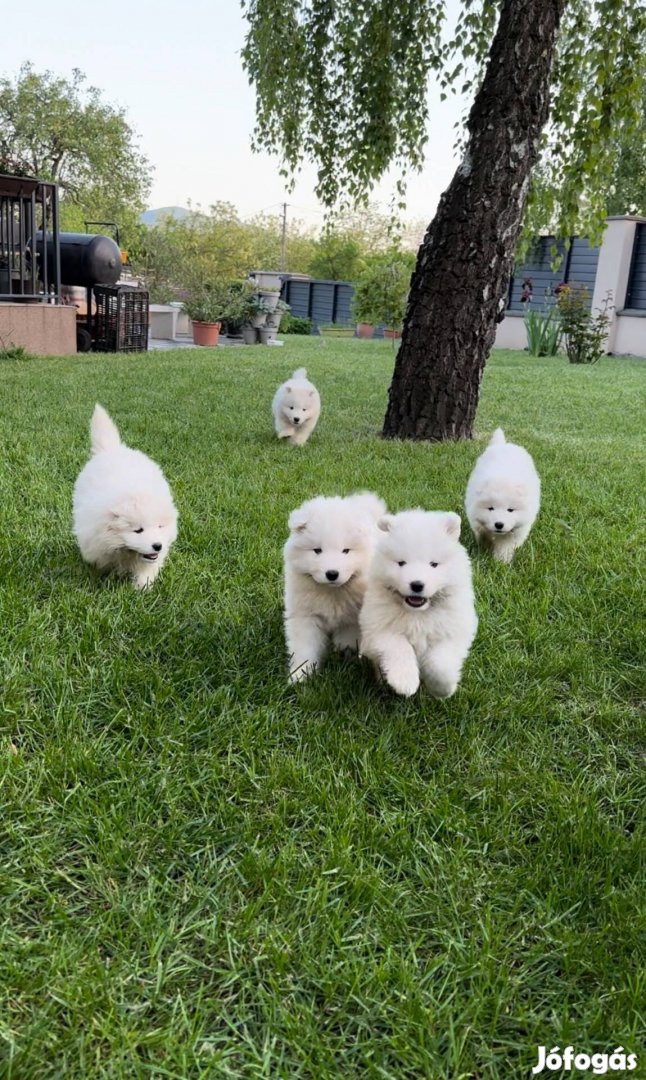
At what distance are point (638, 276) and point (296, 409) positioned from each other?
1473 centimetres

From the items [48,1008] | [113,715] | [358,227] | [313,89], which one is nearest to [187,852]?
[48,1008]

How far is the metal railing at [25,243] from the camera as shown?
1029 centimetres

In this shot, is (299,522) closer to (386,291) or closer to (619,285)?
(386,291)

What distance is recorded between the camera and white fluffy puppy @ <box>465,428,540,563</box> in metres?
3.35

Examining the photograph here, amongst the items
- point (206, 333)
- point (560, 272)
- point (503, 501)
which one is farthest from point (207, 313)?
point (503, 501)

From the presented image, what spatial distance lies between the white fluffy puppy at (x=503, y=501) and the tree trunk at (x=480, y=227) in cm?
224

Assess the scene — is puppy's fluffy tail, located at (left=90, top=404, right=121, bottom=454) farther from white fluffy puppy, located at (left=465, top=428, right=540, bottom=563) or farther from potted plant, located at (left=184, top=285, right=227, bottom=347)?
potted plant, located at (left=184, top=285, right=227, bottom=347)

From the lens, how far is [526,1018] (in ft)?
4.24

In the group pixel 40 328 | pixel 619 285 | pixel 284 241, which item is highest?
pixel 284 241

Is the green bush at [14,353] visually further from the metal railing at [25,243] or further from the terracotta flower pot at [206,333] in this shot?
the terracotta flower pot at [206,333]

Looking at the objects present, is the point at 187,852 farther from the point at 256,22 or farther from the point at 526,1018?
the point at 256,22

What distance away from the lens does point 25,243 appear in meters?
10.8

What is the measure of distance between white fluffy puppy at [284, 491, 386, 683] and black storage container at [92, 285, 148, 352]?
1108cm

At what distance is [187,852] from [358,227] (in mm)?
49419
